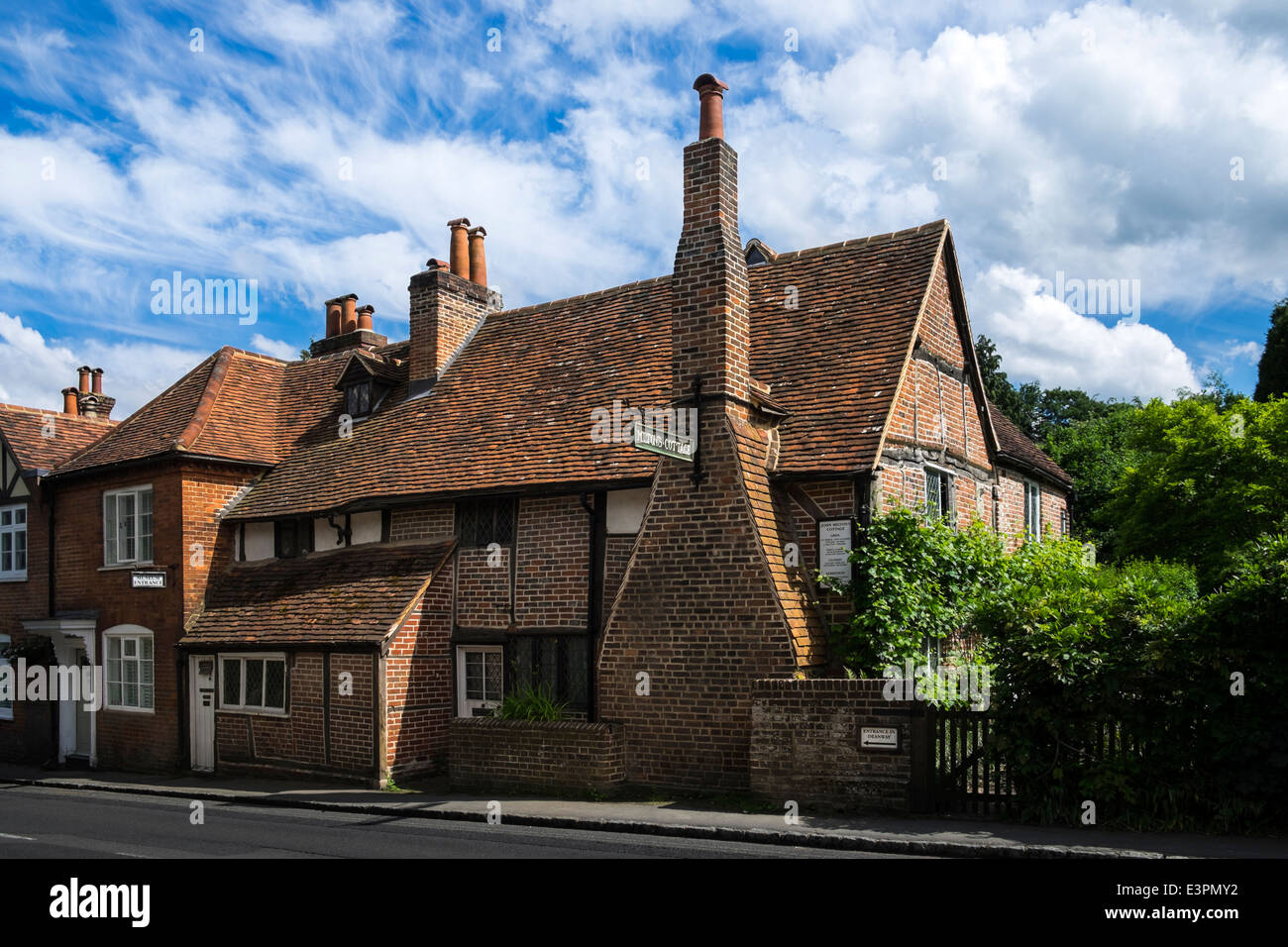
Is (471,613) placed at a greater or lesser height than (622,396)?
lesser

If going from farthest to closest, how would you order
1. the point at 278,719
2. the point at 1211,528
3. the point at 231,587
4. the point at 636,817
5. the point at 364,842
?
the point at 1211,528 < the point at 231,587 < the point at 278,719 < the point at 636,817 < the point at 364,842

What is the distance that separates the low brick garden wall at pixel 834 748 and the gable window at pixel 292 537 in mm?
9949

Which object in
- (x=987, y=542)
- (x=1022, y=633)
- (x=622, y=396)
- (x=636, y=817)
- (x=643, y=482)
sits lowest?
(x=636, y=817)

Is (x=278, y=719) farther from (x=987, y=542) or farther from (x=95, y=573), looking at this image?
(x=987, y=542)

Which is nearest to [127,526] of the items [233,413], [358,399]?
[233,413]

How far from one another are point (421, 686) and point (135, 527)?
813 cm

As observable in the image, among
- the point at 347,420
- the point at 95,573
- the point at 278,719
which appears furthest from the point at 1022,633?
the point at 95,573

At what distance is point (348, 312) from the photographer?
25.5 m

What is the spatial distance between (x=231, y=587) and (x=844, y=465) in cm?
1200

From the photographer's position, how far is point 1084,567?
15734mm

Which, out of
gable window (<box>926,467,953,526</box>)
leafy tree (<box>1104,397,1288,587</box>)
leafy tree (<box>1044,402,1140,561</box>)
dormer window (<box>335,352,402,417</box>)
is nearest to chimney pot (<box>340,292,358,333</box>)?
dormer window (<box>335,352,402,417</box>)

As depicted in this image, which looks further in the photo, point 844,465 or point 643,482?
point 643,482

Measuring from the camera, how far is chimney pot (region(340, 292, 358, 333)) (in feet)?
83.2

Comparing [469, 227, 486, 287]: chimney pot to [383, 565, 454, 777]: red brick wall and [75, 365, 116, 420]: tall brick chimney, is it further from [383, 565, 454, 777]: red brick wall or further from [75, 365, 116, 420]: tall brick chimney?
[75, 365, 116, 420]: tall brick chimney
